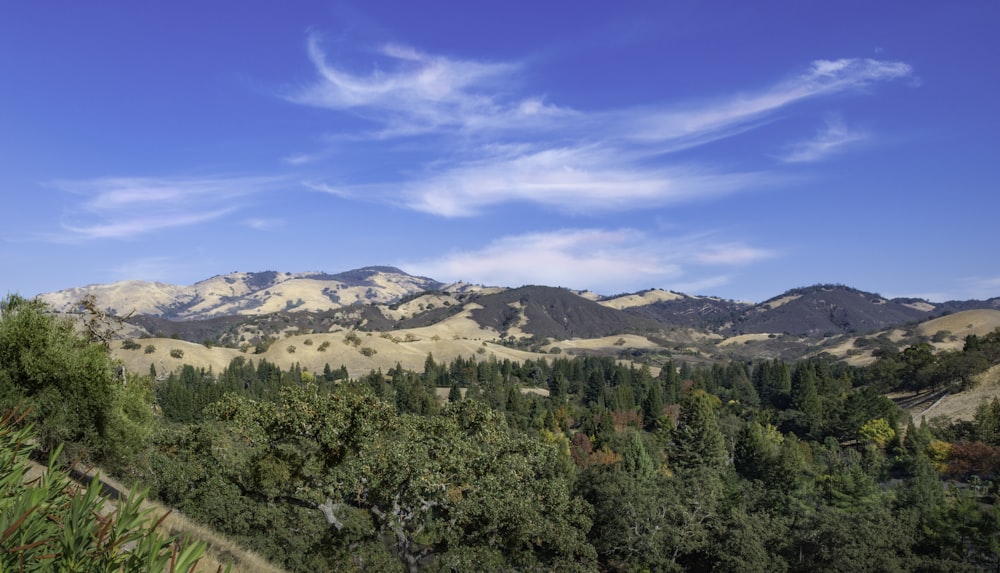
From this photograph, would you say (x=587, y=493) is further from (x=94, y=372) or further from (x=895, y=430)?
(x=895, y=430)

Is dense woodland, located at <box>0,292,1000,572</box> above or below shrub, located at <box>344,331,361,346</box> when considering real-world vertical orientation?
below

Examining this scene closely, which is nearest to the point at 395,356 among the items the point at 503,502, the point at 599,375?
the point at 599,375

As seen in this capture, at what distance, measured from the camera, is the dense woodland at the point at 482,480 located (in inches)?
992

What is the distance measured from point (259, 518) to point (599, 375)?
119 meters

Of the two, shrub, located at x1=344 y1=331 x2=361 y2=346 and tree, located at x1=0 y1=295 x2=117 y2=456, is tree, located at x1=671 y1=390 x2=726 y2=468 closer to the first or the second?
tree, located at x1=0 y1=295 x2=117 y2=456

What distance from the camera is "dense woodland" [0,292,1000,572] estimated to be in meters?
25.2

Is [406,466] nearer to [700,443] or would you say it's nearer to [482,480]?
[482,480]

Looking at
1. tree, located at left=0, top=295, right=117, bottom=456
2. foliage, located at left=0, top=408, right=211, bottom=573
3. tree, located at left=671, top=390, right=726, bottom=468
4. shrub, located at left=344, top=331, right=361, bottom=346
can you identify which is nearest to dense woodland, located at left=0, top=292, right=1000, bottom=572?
tree, located at left=0, top=295, right=117, bottom=456

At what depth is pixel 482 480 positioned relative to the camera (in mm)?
24328

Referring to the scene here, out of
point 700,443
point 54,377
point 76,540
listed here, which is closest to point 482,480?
point 54,377

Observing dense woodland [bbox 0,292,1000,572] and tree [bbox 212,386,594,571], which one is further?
dense woodland [bbox 0,292,1000,572]

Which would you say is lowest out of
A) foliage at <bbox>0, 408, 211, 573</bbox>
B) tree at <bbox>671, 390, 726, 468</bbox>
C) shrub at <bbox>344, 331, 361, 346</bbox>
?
tree at <bbox>671, 390, 726, 468</bbox>

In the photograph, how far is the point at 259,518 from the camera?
32656mm

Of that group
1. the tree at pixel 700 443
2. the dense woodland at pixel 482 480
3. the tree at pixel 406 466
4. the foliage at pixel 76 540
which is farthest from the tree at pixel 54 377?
the tree at pixel 700 443
